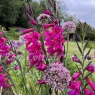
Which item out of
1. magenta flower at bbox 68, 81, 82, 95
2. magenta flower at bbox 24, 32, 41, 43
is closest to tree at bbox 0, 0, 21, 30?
magenta flower at bbox 24, 32, 41, 43

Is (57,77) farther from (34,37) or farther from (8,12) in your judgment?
(8,12)

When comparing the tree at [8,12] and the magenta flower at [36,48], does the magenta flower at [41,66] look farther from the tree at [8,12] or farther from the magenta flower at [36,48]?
the tree at [8,12]

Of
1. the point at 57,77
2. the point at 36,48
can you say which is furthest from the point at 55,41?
the point at 57,77

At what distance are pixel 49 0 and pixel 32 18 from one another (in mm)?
132

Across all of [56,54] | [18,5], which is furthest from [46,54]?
[18,5]

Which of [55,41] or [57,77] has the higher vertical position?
[55,41]

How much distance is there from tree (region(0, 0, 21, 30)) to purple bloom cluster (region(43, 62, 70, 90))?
172 feet

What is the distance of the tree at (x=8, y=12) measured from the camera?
53.8 metres

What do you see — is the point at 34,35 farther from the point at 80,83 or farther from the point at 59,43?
the point at 80,83

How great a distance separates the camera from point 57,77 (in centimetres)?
144

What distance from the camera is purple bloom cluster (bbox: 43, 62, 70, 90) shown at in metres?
1.42

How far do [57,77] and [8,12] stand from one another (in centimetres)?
5457

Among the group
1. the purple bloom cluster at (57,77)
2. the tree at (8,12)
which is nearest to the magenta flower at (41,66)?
the purple bloom cluster at (57,77)

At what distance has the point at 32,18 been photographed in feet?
5.28
